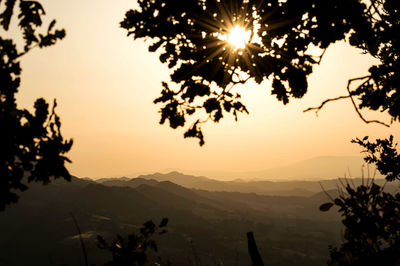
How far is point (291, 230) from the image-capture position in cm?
8538

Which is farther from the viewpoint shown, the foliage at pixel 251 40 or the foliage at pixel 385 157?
the foliage at pixel 385 157

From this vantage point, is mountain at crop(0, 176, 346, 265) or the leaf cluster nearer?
the leaf cluster

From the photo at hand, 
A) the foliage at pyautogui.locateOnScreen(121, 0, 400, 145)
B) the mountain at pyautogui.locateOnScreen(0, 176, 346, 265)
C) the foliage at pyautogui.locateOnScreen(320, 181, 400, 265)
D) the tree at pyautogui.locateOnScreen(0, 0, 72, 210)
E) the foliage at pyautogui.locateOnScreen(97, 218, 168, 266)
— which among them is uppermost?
the foliage at pyautogui.locateOnScreen(121, 0, 400, 145)

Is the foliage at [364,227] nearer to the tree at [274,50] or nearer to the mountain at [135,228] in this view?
the tree at [274,50]

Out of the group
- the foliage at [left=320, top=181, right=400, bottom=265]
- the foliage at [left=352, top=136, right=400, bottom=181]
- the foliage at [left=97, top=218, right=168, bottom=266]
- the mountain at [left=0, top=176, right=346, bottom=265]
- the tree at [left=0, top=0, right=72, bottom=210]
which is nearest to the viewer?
the tree at [left=0, top=0, right=72, bottom=210]

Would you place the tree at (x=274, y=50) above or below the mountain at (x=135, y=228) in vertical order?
above

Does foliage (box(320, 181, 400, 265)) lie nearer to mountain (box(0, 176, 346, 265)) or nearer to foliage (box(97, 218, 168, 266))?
foliage (box(97, 218, 168, 266))

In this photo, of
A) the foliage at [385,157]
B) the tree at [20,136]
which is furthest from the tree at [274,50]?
the foliage at [385,157]

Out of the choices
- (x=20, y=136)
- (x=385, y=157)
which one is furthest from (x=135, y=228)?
(x=20, y=136)

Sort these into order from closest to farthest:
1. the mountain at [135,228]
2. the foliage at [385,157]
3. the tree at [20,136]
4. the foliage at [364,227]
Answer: the tree at [20,136]
the foliage at [364,227]
the foliage at [385,157]
the mountain at [135,228]

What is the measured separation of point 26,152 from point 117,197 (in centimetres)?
8909

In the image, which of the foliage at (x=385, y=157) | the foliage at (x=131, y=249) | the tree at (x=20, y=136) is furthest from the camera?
the foliage at (x=385, y=157)

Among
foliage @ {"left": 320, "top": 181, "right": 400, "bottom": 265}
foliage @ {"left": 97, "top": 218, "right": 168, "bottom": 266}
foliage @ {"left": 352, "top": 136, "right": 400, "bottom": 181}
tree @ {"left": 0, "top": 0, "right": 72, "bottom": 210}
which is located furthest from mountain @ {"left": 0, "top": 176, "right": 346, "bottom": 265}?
tree @ {"left": 0, "top": 0, "right": 72, "bottom": 210}

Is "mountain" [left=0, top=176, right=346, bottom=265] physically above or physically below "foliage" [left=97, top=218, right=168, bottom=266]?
below
